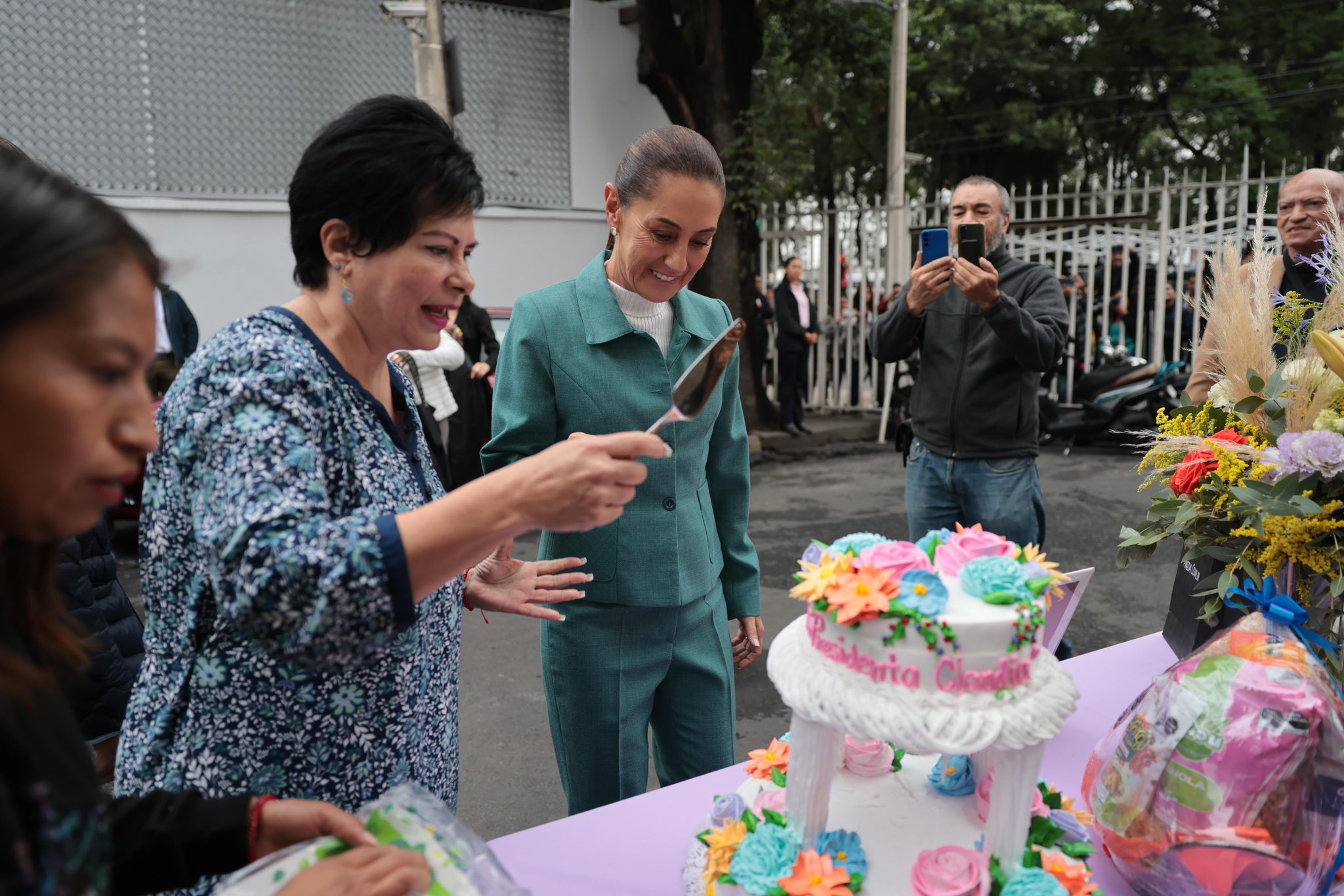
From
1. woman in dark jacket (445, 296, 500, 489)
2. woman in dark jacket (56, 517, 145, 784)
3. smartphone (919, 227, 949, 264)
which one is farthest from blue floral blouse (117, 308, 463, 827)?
woman in dark jacket (445, 296, 500, 489)

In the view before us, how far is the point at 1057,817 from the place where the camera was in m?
1.39

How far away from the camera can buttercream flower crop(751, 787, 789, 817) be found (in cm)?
136

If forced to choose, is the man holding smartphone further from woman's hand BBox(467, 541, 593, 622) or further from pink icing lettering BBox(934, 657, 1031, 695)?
pink icing lettering BBox(934, 657, 1031, 695)

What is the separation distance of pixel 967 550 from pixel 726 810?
1.71 ft

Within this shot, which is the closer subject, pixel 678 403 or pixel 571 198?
pixel 678 403

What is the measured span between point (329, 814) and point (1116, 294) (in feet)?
38.1

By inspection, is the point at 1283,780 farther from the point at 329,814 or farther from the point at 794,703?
the point at 329,814

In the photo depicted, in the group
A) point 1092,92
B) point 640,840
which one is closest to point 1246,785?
point 640,840

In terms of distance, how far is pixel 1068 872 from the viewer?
1.21 m

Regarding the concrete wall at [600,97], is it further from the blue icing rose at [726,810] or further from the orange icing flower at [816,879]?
the orange icing flower at [816,879]

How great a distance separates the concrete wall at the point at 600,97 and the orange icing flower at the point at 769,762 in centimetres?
824

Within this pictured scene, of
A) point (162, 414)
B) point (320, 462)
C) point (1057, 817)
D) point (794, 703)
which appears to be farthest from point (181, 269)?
point (1057, 817)

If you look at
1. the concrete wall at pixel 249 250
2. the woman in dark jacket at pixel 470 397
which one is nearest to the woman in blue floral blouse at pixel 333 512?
the woman in dark jacket at pixel 470 397

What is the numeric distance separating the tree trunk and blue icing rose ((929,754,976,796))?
755 cm
